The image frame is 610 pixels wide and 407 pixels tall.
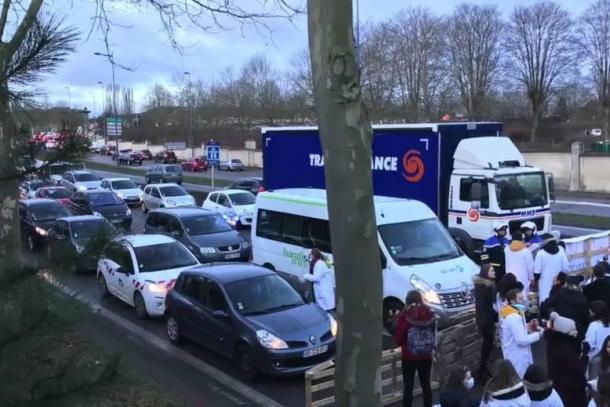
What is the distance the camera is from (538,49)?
71.6 meters

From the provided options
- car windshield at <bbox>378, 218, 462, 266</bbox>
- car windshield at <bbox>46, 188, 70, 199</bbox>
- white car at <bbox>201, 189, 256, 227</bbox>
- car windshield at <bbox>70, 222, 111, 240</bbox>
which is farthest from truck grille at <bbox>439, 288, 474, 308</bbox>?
white car at <bbox>201, 189, 256, 227</bbox>

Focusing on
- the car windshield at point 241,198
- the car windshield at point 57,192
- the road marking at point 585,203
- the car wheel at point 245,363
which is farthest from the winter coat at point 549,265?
the road marking at point 585,203

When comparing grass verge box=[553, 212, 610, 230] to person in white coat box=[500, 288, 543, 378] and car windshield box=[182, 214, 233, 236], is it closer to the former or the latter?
car windshield box=[182, 214, 233, 236]

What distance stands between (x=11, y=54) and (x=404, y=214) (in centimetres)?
1034

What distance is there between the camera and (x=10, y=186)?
2430 mm

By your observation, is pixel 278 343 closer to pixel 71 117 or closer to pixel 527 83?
pixel 71 117

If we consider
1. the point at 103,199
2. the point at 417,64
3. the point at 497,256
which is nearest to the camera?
the point at 497,256

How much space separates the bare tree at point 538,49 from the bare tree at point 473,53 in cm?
242

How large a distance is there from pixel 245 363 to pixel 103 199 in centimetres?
1789

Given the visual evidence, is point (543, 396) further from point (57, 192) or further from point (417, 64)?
point (417, 64)

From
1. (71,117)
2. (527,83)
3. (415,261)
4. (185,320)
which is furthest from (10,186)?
(527,83)

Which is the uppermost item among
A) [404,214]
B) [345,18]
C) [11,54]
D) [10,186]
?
[345,18]

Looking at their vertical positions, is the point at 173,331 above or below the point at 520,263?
below

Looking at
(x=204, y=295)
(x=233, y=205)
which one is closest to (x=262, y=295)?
(x=204, y=295)
